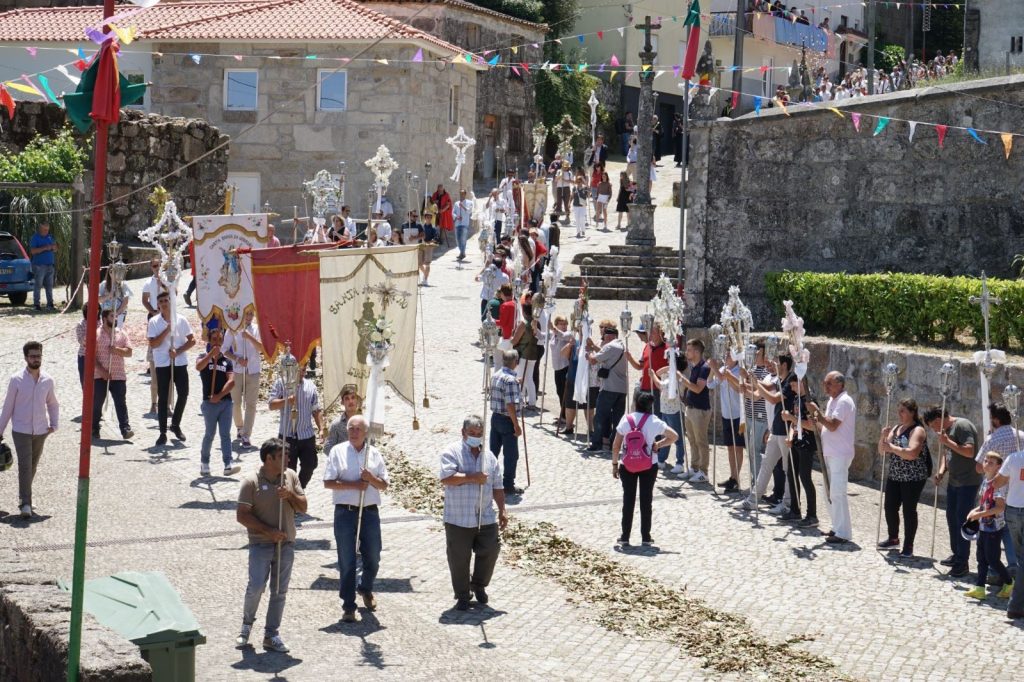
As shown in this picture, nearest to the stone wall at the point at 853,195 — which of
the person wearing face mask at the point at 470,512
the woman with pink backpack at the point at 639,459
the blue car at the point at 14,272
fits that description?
the woman with pink backpack at the point at 639,459

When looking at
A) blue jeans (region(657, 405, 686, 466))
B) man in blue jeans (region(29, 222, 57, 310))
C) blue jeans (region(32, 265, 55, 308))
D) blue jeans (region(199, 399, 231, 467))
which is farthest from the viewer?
blue jeans (region(32, 265, 55, 308))

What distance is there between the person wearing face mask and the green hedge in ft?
24.0

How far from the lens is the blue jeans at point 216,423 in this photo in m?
15.0

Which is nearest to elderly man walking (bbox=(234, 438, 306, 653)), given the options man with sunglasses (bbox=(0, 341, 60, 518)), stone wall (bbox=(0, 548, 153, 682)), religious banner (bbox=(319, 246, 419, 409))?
stone wall (bbox=(0, 548, 153, 682))

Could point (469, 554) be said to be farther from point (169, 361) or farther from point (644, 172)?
point (644, 172)

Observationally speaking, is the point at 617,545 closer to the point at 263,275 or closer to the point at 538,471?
the point at 538,471

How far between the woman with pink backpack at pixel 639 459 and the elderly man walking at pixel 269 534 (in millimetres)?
3702

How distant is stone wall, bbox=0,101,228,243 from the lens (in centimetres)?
2895

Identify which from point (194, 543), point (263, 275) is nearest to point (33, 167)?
point (263, 275)

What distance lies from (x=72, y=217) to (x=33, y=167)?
11.1 feet

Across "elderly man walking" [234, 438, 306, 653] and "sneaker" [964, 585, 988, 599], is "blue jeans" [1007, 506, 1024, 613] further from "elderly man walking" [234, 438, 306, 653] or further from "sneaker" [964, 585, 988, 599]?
"elderly man walking" [234, 438, 306, 653]

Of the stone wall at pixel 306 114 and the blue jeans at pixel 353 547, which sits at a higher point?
the stone wall at pixel 306 114

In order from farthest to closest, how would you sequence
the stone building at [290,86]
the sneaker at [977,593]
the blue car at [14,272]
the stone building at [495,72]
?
the stone building at [495,72] → the stone building at [290,86] → the blue car at [14,272] → the sneaker at [977,593]

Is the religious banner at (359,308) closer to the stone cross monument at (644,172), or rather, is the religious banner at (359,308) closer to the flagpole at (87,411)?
the flagpole at (87,411)
